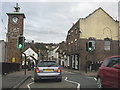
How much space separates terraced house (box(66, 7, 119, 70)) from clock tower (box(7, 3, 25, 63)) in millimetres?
13407

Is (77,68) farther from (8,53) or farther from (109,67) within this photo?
(109,67)

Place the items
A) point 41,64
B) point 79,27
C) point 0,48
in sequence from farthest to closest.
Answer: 1. point 0,48
2. point 79,27
3. point 41,64

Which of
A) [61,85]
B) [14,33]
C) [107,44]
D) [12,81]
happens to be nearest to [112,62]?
[61,85]

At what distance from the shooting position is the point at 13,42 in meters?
50.7

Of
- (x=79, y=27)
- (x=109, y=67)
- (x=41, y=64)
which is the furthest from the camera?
(x=79, y=27)

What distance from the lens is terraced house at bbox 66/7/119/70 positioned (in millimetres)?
41812

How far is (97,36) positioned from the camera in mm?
42844

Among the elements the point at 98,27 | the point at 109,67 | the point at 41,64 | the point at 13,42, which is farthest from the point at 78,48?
the point at 109,67

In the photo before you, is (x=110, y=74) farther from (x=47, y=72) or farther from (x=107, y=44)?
(x=107, y=44)

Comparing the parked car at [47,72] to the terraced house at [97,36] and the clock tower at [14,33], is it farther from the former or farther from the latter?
the clock tower at [14,33]

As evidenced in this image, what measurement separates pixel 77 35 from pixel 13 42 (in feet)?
48.6

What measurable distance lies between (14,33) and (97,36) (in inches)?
715

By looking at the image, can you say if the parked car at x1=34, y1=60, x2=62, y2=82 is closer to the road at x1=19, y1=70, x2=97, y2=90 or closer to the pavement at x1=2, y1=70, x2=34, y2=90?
the road at x1=19, y1=70, x2=97, y2=90

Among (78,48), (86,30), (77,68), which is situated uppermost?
(86,30)
